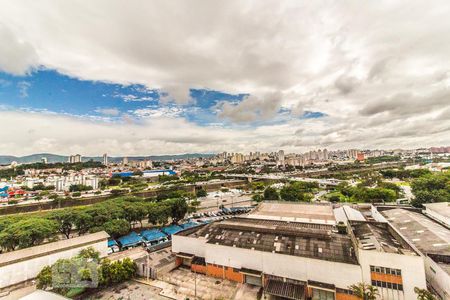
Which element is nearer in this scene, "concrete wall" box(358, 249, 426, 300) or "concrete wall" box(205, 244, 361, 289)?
"concrete wall" box(358, 249, 426, 300)

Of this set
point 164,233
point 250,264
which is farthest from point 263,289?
point 164,233

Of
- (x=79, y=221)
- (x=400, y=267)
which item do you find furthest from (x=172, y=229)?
(x=400, y=267)

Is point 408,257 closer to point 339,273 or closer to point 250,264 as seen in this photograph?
point 339,273

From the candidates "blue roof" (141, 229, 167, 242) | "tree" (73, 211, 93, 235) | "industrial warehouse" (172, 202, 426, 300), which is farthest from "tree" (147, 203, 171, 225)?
"industrial warehouse" (172, 202, 426, 300)

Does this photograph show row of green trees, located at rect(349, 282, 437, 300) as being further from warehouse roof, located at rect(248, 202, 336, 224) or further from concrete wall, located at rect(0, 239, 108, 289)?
concrete wall, located at rect(0, 239, 108, 289)

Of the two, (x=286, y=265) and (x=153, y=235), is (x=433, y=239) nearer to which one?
(x=286, y=265)

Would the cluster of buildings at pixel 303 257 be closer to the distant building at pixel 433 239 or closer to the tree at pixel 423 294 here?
the distant building at pixel 433 239
